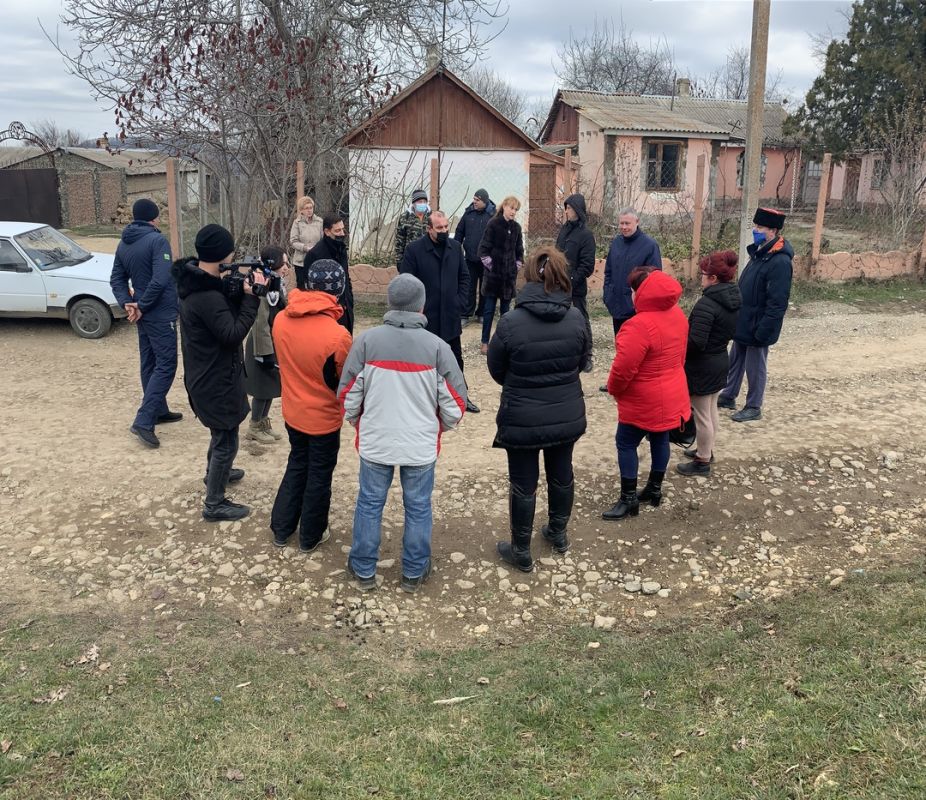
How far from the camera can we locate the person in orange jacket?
13.8 ft

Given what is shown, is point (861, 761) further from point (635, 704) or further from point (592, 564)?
point (592, 564)

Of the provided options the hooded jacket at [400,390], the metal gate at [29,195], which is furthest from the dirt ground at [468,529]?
the metal gate at [29,195]

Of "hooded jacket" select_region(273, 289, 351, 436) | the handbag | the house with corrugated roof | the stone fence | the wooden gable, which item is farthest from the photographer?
the house with corrugated roof

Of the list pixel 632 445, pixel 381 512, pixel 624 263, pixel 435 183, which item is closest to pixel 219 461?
pixel 381 512

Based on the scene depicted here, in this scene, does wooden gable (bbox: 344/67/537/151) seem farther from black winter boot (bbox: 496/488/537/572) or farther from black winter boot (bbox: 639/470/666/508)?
black winter boot (bbox: 496/488/537/572)

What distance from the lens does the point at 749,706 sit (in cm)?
313

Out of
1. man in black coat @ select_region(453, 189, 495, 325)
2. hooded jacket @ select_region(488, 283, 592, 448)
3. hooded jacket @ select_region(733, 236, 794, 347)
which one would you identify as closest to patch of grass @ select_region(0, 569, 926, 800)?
hooded jacket @ select_region(488, 283, 592, 448)

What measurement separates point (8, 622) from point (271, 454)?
2.35 metres

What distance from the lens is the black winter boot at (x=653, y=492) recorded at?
5135 mm

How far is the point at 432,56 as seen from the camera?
13984 mm

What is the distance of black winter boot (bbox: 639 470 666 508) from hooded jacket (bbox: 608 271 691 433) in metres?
0.48

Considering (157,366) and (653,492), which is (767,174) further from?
(157,366)

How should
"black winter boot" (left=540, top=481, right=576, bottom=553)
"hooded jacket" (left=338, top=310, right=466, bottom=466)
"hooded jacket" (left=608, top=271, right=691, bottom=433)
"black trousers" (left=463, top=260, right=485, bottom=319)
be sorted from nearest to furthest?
"hooded jacket" (left=338, top=310, right=466, bottom=466) → "black winter boot" (left=540, top=481, right=576, bottom=553) → "hooded jacket" (left=608, top=271, right=691, bottom=433) → "black trousers" (left=463, top=260, right=485, bottom=319)

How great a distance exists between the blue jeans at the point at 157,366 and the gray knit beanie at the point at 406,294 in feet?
10.1
